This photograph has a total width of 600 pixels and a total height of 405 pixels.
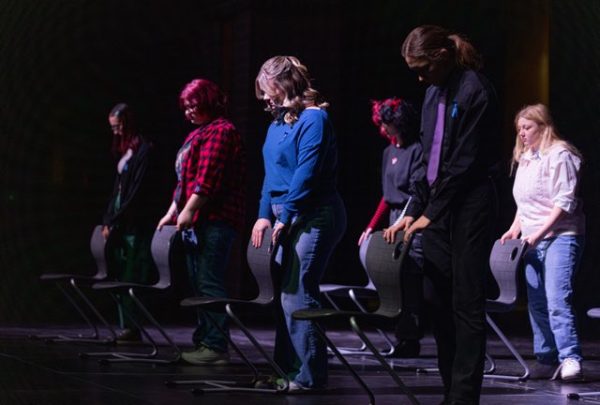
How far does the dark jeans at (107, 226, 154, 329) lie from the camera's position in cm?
862

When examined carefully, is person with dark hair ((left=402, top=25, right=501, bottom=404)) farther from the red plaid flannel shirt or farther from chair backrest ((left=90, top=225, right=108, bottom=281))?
chair backrest ((left=90, top=225, right=108, bottom=281))

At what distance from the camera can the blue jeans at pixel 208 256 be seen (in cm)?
692

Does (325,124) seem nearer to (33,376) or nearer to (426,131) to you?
(426,131)

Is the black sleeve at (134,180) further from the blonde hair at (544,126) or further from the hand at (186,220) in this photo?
the blonde hair at (544,126)

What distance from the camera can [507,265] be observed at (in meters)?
7.13

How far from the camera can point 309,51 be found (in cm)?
1143

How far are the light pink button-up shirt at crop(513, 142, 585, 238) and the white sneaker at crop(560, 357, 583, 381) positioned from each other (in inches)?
29.0

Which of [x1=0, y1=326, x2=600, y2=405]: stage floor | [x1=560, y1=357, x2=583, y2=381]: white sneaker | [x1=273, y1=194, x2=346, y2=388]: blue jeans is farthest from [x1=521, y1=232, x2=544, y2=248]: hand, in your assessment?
[x1=273, y1=194, x2=346, y2=388]: blue jeans

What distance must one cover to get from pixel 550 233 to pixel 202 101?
218 cm

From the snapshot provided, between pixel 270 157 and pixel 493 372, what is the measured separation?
7.16 ft

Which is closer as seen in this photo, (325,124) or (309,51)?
(325,124)

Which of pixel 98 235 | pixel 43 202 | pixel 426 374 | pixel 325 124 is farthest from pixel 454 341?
pixel 43 202

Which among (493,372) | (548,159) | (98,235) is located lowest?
(493,372)

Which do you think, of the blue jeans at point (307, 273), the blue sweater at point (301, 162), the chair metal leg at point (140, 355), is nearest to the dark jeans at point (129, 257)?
the chair metal leg at point (140, 355)
